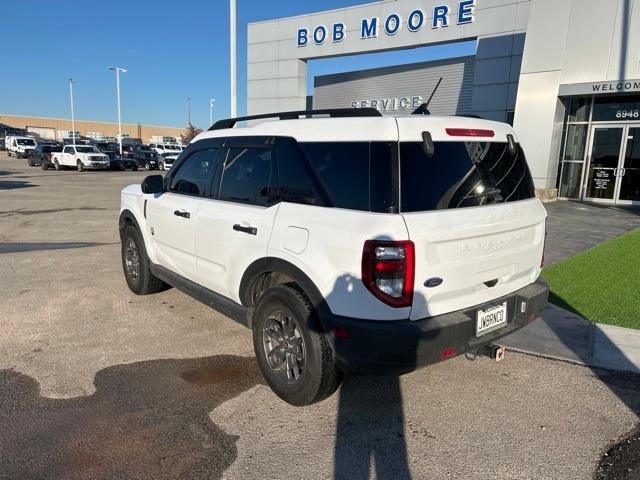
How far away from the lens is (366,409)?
325 cm

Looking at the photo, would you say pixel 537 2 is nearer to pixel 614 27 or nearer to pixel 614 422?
pixel 614 27

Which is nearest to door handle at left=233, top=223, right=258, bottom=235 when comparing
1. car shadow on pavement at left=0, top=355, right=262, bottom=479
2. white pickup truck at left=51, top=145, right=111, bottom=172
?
car shadow on pavement at left=0, top=355, right=262, bottom=479

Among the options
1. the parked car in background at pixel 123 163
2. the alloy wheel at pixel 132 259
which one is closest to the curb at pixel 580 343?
the alloy wheel at pixel 132 259

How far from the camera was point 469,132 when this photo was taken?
3.12 metres

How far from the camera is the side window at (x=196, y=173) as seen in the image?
165 inches

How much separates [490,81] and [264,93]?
34.5 ft

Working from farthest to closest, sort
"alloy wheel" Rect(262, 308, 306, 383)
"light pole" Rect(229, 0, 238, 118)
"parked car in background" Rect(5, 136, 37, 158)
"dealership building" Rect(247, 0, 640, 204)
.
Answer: "parked car in background" Rect(5, 136, 37, 158) → "light pole" Rect(229, 0, 238, 118) → "dealership building" Rect(247, 0, 640, 204) → "alloy wheel" Rect(262, 308, 306, 383)

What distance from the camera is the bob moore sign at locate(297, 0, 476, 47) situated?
56.4 ft

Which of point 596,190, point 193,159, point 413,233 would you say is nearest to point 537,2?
point 596,190

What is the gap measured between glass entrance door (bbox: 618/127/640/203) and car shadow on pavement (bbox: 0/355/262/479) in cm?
1556

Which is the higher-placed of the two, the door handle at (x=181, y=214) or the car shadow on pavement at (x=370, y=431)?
the door handle at (x=181, y=214)

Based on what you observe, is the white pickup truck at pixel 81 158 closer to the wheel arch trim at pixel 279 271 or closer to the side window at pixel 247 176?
the side window at pixel 247 176

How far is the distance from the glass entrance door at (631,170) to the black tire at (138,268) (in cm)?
1518

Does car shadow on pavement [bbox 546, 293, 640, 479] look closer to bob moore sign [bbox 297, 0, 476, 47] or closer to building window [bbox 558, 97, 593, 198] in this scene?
building window [bbox 558, 97, 593, 198]
